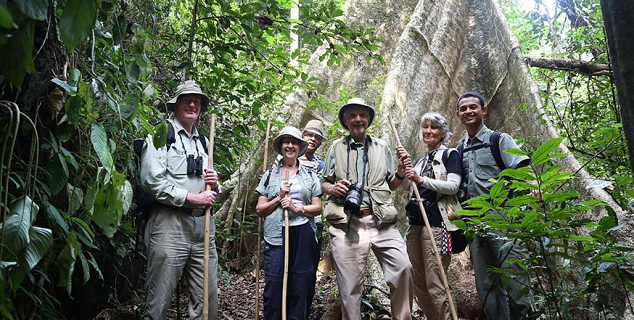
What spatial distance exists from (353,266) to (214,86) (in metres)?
2.34

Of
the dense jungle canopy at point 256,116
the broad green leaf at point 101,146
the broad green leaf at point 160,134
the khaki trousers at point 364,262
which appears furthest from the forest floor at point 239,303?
the broad green leaf at point 101,146

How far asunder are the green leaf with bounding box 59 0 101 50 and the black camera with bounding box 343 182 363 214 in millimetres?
2805

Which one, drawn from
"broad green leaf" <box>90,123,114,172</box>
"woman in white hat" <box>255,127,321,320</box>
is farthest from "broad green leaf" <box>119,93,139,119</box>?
"woman in white hat" <box>255,127,321,320</box>

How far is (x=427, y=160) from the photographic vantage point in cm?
429

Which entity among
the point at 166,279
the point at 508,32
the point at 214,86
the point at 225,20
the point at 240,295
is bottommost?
the point at 240,295

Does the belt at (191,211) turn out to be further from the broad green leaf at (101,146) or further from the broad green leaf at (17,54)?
the broad green leaf at (17,54)

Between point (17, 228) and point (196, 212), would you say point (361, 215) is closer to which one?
point (196, 212)

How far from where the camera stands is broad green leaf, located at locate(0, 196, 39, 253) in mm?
1365

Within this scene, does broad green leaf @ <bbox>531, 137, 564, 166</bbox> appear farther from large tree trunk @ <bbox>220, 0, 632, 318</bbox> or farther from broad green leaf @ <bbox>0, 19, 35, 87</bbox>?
large tree trunk @ <bbox>220, 0, 632, 318</bbox>

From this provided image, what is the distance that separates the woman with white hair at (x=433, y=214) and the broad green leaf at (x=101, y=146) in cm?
274

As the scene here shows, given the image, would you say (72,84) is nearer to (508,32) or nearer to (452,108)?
(452,108)

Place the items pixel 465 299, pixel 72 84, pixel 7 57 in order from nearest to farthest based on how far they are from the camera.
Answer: pixel 7 57 < pixel 72 84 < pixel 465 299

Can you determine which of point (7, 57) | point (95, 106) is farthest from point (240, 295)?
point (7, 57)

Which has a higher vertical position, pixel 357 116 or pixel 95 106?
pixel 357 116
